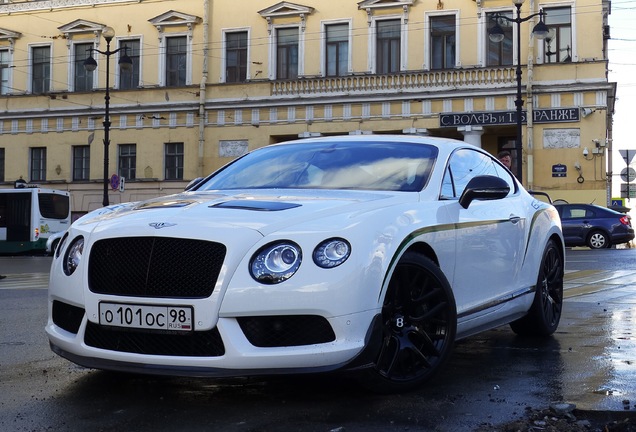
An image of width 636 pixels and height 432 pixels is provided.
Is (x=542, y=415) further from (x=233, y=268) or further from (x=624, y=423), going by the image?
(x=233, y=268)

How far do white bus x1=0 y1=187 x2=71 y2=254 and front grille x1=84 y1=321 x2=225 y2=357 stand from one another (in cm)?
3014

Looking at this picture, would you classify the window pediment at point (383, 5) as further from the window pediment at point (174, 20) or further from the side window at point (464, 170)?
the side window at point (464, 170)

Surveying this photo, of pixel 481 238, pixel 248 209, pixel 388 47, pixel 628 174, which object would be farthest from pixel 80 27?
pixel 248 209

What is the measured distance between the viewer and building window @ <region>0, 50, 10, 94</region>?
135 feet

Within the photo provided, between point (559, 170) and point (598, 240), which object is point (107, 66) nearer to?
point (559, 170)

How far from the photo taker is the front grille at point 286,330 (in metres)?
4.20

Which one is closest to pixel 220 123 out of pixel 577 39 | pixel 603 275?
pixel 577 39

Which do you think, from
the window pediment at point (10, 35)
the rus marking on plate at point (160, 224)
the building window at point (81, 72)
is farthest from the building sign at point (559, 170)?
the rus marking on plate at point (160, 224)

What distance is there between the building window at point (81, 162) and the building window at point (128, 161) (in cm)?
162

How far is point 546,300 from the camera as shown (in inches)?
270

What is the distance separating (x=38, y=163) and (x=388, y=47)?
1710 cm

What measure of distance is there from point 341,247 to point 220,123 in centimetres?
3338

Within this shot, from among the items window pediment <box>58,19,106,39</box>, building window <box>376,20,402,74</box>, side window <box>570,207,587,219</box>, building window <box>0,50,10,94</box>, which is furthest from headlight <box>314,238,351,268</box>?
building window <box>0,50,10,94</box>

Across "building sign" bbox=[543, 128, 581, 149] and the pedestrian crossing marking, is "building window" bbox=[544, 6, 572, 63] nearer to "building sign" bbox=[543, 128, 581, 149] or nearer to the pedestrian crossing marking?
"building sign" bbox=[543, 128, 581, 149]
